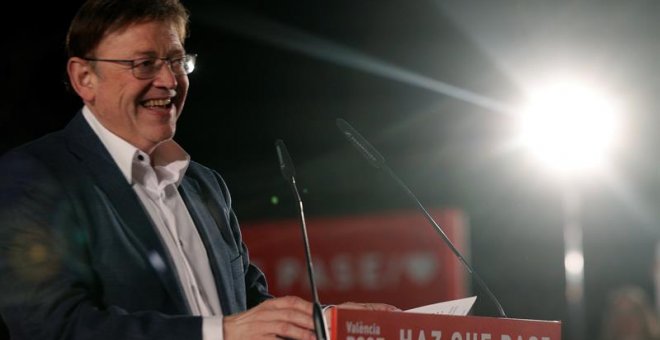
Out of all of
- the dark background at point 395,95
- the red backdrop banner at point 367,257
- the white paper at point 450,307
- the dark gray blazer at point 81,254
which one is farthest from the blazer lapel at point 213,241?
the red backdrop banner at point 367,257

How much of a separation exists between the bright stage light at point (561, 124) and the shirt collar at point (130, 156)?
8.29m

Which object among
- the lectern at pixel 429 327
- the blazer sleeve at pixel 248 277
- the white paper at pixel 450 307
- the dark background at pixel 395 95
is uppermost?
the dark background at pixel 395 95

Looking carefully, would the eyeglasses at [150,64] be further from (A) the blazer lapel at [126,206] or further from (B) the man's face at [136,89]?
(A) the blazer lapel at [126,206]

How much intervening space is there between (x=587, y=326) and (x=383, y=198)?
12997mm

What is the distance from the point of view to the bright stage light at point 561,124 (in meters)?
10.1

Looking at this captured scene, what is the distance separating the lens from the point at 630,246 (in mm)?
21391

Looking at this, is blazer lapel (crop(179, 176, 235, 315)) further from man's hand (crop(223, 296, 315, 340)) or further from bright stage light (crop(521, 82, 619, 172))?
bright stage light (crop(521, 82, 619, 172))

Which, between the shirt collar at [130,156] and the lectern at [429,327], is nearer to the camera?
the lectern at [429,327]

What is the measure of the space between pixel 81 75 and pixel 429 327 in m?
0.79

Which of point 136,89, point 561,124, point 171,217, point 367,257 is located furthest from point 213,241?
point 561,124

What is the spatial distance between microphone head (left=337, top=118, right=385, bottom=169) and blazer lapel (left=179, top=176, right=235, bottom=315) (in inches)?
12.3

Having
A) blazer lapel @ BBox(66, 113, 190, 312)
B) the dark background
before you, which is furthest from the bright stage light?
blazer lapel @ BBox(66, 113, 190, 312)

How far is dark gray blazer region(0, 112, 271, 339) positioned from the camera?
170 centimetres

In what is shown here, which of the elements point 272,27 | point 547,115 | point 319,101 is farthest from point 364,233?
point 547,115
